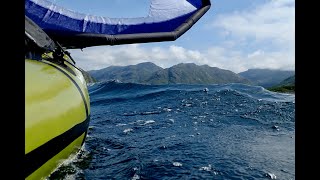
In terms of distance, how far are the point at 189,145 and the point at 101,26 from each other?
4255mm

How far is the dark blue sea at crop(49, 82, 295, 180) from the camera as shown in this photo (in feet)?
23.1

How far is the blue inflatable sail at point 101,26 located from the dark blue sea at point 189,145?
308 cm

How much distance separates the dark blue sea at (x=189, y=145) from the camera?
7051 mm

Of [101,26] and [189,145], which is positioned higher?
[101,26]

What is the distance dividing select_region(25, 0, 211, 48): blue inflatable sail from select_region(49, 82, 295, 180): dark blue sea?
3.08 m

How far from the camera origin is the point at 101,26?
8648 millimetres

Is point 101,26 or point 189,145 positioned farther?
point 189,145

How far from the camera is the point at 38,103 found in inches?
190

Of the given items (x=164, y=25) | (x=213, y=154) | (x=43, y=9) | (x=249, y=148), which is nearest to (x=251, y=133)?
(x=249, y=148)

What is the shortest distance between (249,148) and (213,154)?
50.1 inches
